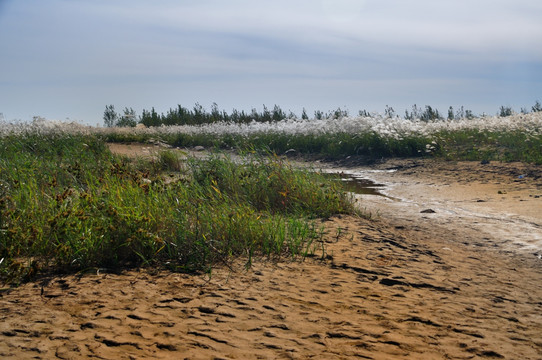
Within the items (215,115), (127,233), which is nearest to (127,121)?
(215,115)

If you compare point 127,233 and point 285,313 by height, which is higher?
point 127,233

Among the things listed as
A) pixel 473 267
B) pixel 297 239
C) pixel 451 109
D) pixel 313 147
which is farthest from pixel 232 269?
pixel 451 109

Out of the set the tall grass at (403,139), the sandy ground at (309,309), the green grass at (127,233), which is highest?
the tall grass at (403,139)

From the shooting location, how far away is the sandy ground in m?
2.54

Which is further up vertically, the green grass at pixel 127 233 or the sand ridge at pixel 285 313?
the green grass at pixel 127 233

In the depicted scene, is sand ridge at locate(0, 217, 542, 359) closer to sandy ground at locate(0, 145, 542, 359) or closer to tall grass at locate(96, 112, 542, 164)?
sandy ground at locate(0, 145, 542, 359)

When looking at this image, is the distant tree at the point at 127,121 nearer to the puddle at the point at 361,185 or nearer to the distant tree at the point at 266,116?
the distant tree at the point at 266,116

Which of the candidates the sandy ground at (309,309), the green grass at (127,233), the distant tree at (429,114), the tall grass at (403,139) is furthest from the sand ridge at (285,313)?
the distant tree at (429,114)

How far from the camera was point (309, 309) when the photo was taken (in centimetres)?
303

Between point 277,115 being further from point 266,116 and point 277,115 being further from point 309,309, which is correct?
point 309,309

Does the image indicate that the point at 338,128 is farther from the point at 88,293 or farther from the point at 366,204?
the point at 88,293

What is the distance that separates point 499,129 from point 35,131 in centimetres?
1298

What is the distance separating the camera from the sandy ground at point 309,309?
2545 millimetres

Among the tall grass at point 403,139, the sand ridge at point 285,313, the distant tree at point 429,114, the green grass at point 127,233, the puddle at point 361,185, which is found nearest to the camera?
the sand ridge at point 285,313
